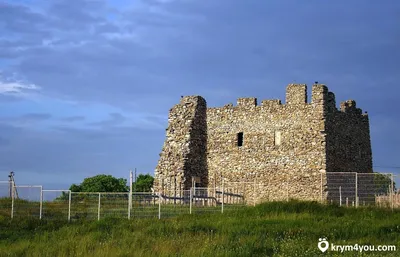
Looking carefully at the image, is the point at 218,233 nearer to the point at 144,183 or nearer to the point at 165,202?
the point at 165,202

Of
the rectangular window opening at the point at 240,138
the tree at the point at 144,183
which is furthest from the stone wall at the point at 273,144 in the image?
the tree at the point at 144,183

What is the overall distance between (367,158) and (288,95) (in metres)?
8.02

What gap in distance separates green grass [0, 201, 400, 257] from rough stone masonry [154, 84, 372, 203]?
7.67 m

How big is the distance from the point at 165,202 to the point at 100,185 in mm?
22568

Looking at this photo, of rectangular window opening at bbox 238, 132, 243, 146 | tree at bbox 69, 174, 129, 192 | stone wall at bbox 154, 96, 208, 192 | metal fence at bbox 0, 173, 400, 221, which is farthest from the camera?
tree at bbox 69, 174, 129, 192

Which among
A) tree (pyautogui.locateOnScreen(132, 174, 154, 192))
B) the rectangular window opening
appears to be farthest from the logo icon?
tree (pyautogui.locateOnScreen(132, 174, 154, 192))

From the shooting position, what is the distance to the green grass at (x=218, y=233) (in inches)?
744

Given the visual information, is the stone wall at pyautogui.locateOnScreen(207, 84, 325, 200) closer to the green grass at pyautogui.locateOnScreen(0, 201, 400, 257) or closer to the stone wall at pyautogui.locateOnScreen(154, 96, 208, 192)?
the stone wall at pyautogui.locateOnScreen(154, 96, 208, 192)

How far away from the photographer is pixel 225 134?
3891cm

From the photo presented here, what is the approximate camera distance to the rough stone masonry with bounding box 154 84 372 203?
116 ft

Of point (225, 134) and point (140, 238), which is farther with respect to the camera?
Result: point (225, 134)

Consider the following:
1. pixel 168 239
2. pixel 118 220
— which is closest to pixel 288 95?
pixel 118 220

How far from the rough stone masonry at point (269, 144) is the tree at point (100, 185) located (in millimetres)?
20005

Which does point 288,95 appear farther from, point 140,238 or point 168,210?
point 140,238
